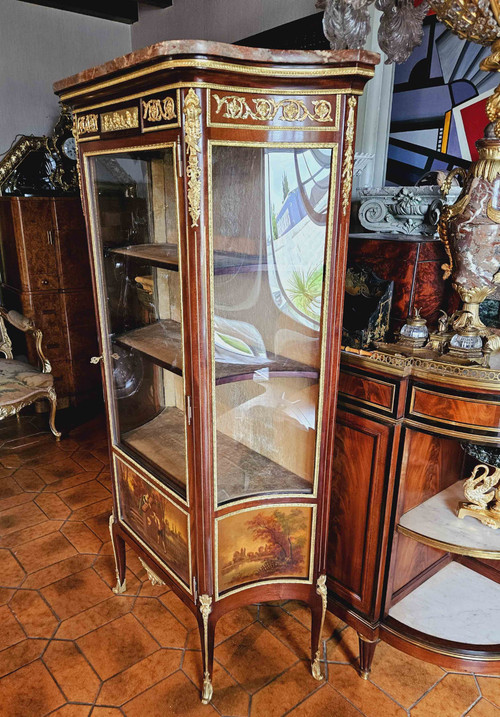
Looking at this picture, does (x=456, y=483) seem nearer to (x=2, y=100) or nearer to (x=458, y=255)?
(x=458, y=255)

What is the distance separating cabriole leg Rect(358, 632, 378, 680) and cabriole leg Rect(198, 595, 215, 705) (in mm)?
472

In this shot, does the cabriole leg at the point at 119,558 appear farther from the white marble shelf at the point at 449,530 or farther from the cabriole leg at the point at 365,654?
the white marble shelf at the point at 449,530

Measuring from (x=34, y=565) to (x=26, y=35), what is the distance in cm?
318

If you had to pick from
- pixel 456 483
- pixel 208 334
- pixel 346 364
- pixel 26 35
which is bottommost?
pixel 456 483

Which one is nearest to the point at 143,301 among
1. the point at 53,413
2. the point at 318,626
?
the point at 318,626

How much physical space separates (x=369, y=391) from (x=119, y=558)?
1.14 metres

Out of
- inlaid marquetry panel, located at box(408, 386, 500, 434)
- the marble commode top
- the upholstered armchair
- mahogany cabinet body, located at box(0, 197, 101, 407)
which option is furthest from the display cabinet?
mahogany cabinet body, located at box(0, 197, 101, 407)

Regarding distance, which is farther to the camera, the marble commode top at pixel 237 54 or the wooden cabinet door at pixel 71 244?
the wooden cabinet door at pixel 71 244

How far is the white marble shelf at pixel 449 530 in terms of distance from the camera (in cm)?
152

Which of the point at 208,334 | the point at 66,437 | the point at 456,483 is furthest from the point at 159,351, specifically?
the point at 66,437

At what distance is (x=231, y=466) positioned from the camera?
5.03 feet

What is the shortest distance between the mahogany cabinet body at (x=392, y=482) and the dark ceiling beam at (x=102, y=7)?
296 centimetres

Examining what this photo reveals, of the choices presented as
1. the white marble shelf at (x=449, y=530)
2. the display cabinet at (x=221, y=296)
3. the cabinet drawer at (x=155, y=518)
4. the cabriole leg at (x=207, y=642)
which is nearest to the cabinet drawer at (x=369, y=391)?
the display cabinet at (x=221, y=296)

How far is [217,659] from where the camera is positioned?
1.71 meters
